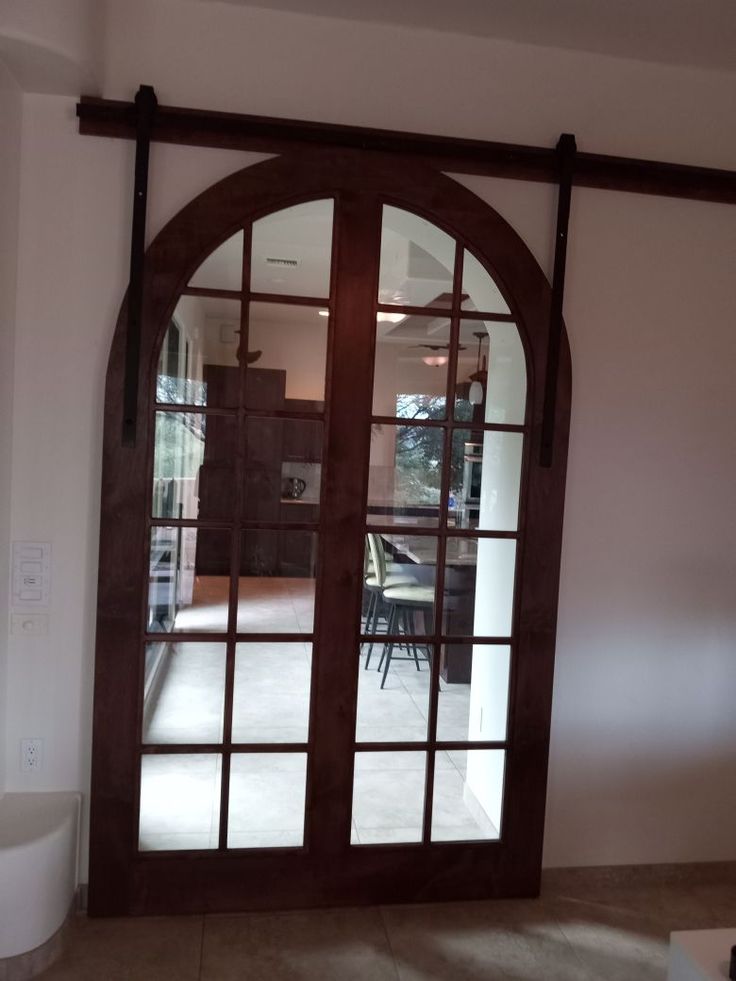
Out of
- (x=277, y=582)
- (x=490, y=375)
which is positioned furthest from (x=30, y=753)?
(x=490, y=375)

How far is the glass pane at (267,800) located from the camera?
7.95ft

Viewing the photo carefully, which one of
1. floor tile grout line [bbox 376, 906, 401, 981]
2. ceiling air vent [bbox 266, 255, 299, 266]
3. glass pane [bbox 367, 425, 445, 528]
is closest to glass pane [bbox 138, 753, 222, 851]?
floor tile grout line [bbox 376, 906, 401, 981]

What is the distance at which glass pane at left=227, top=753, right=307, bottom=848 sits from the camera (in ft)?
7.95

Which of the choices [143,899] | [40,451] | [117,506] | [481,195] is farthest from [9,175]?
[143,899]

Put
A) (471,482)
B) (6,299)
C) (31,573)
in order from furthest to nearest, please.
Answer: (471,482), (31,573), (6,299)

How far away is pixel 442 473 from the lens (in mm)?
2465

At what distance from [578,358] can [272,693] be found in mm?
1434

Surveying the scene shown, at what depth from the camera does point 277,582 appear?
238cm

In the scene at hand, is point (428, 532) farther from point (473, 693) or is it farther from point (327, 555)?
point (473, 693)

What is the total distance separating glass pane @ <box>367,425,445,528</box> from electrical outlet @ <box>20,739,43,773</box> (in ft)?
3.89

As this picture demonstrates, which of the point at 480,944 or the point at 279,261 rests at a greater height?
the point at 279,261

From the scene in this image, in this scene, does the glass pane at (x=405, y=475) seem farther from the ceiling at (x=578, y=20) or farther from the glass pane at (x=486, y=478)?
the ceiling at (x=578, y=20)

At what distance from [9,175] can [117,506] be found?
95 cm

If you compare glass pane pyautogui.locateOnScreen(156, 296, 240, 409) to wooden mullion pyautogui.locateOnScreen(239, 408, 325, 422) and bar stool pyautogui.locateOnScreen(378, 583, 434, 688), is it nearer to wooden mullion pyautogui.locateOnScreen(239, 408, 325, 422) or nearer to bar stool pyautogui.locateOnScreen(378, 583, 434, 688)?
wooden mullion pyautogui.locateOnScreen(239, 408, 325, 422)
